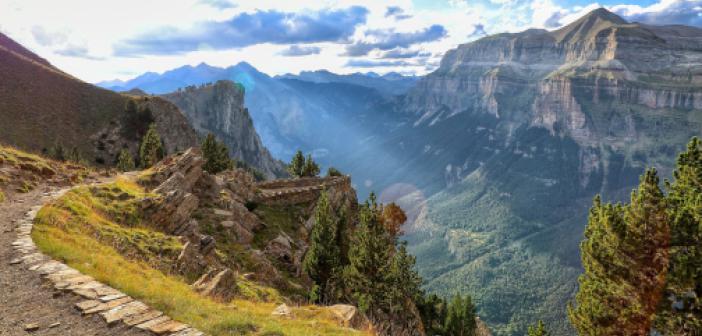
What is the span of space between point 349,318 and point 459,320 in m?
64.0

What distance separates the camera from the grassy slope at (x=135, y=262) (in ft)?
47.8

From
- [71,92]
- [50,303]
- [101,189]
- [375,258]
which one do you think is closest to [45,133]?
[71,92]

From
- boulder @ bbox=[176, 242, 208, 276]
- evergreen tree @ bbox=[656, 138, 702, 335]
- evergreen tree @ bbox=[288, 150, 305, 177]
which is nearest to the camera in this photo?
boulder @ bbox=[176, 242, 208, 276]

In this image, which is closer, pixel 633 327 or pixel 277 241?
pixel 633 327

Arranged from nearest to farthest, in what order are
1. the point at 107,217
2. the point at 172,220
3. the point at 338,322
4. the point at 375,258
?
the point at 338,322, the point at 107,217, the point at 172,220, the point at 375,258

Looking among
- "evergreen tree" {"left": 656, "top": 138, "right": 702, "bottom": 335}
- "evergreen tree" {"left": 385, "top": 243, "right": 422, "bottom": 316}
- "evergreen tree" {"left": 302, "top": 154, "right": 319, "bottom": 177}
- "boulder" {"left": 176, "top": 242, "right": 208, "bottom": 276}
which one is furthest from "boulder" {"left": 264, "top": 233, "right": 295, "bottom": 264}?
"evergreen tree" {"left": 302, "top": 154, "right": 319, "bottom": 177}

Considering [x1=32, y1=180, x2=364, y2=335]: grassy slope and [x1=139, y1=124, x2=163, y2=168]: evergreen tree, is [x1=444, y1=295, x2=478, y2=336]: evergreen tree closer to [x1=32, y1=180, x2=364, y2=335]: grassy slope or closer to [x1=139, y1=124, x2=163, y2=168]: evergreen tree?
[x1=32, y1=180, x2=364, y2=335]: grassy slope

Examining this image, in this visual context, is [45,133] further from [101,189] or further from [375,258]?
[375,258]

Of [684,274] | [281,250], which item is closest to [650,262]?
[684,274]

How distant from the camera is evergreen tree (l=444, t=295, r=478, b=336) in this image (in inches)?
2975

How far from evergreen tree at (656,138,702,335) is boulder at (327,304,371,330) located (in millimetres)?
22480

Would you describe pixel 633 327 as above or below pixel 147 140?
below

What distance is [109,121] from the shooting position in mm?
136500

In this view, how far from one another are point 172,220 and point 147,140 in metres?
74.1
